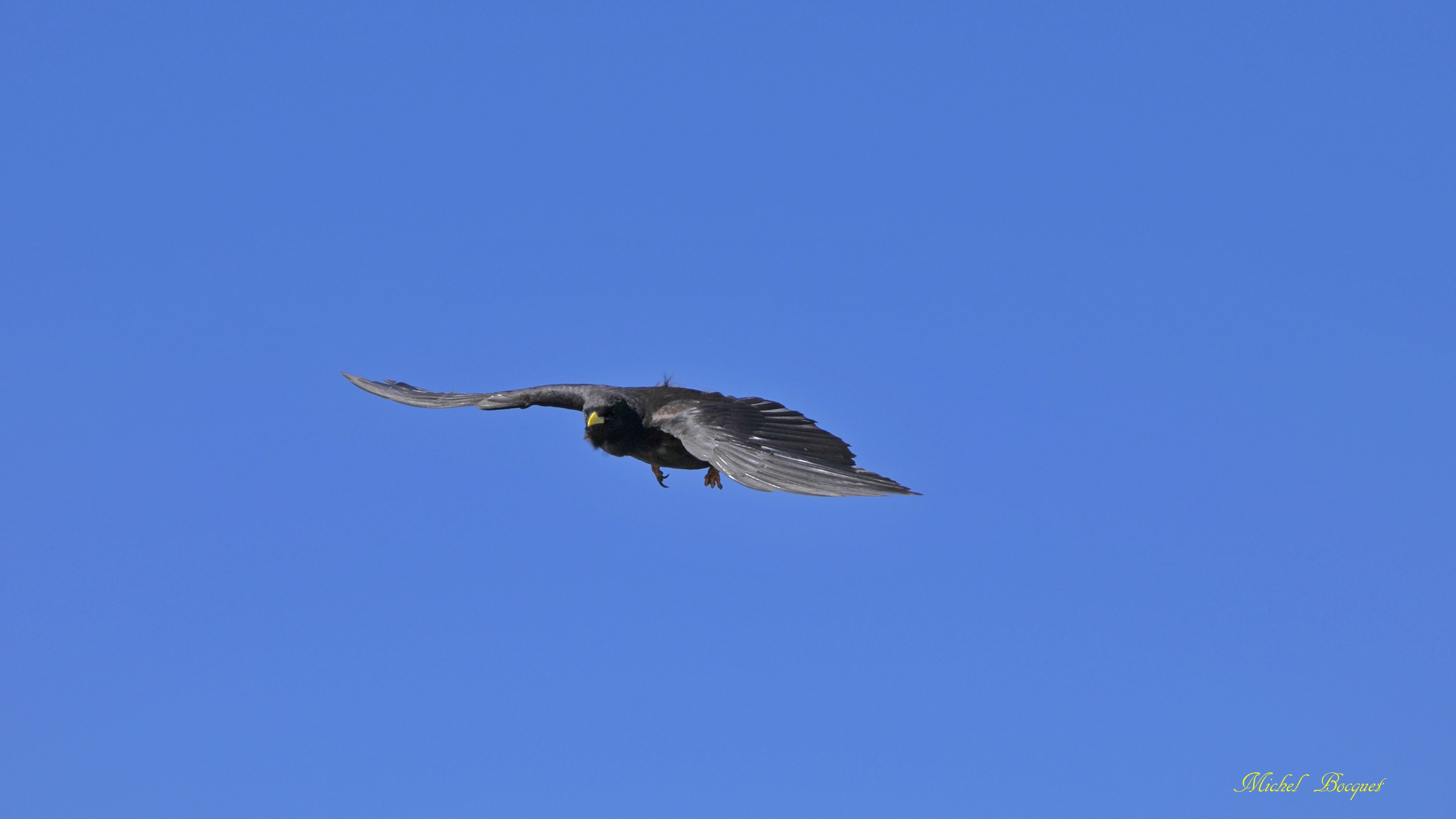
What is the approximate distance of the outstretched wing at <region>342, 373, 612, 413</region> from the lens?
12.6 metres

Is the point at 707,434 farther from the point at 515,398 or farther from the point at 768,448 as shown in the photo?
the point at 515,398

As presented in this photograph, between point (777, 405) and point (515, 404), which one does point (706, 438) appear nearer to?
point (777, 405)

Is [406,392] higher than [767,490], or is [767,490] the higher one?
[406,392]

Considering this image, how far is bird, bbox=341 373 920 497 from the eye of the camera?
30.3 ft

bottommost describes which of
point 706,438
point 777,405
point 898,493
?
point 898,493

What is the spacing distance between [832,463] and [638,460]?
3.18m

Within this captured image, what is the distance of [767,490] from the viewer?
9.08 metres

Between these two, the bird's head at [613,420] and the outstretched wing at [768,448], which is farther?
the bird's head at [613,420]

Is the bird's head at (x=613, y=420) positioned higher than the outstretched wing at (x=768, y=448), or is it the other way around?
the bird's head at (x=613, y=420)

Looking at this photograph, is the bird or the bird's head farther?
the bird's head

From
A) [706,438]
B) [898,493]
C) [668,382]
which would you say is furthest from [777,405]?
[898,493]

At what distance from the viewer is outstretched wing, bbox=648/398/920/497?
907cm

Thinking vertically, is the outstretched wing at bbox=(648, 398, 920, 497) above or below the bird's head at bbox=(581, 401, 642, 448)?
below

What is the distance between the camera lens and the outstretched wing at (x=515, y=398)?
12.6 metres
